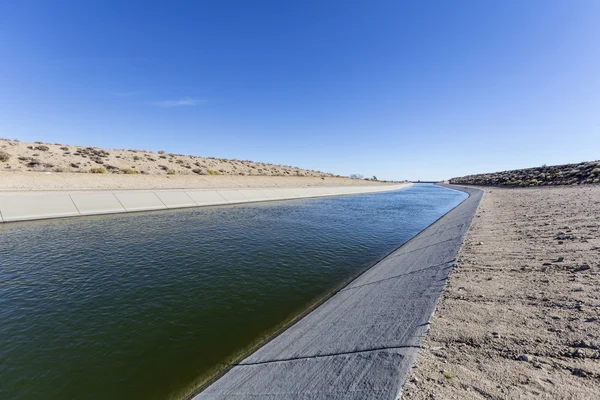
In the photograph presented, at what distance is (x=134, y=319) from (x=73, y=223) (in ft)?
58.4

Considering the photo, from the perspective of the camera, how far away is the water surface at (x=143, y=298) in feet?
18.0

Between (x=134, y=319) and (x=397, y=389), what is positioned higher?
(x=397, y=389)

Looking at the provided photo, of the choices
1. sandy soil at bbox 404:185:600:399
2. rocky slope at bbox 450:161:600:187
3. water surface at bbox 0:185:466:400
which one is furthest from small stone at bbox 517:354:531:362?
rocky slope at bbox 450:161:600:187

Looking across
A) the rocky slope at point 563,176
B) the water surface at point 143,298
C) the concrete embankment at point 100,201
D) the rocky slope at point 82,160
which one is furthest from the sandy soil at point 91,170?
the rocky slope at point 563,176

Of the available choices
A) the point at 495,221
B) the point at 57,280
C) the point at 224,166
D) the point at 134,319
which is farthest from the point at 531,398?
the point at 224,166

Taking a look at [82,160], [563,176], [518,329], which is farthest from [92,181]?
[563,176]

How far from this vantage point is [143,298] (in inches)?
336

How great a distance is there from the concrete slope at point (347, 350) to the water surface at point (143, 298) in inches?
47.6

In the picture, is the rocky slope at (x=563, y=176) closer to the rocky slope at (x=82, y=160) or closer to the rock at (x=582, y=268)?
the rock at (x=582, y=268)

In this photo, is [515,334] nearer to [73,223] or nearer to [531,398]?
[531,398]

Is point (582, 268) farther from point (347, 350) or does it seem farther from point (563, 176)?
point (563, 176)

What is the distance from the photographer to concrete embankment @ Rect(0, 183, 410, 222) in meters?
20.1

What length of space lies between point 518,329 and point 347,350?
319cm

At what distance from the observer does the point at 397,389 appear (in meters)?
3.21
